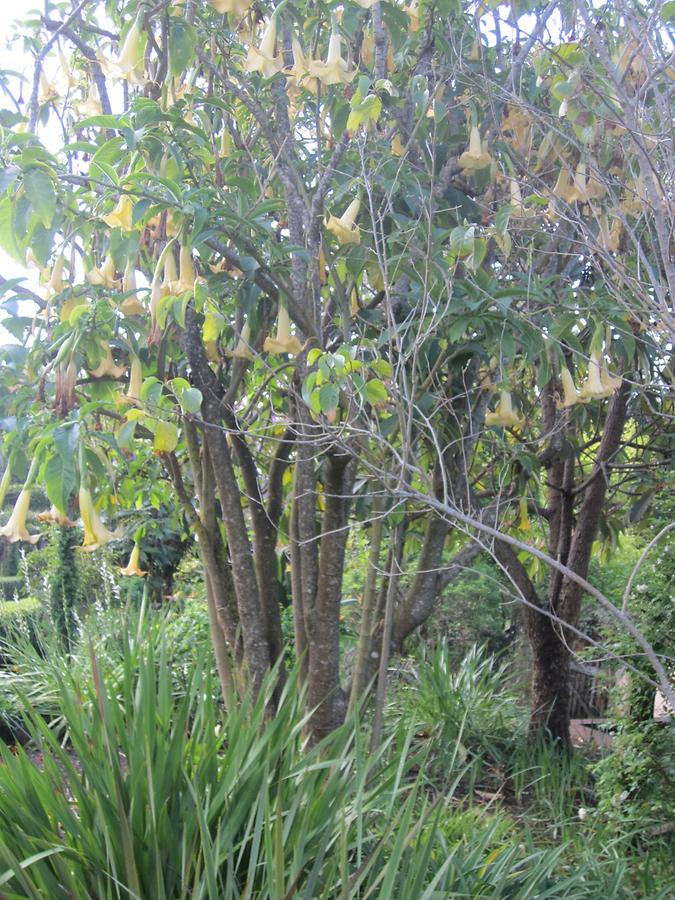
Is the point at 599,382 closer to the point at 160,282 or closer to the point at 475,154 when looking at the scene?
the point at 475,154

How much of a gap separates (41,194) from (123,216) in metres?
0.45

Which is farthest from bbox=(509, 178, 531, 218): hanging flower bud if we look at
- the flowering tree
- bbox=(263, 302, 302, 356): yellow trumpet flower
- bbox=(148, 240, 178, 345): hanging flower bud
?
bbox=(148, 240, 178, 345): hanging flower bud

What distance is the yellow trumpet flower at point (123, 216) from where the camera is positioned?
8.17 ft

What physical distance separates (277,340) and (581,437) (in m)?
2.84

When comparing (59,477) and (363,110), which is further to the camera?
(363,110)

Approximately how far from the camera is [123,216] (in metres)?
2.50

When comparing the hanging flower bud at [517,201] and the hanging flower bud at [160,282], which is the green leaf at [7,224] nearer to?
the hanging flower bud at [160,282]

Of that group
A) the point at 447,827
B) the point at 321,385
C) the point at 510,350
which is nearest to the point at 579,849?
the point at 447,827

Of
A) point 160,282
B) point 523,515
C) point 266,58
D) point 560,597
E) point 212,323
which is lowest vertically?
point 560,597

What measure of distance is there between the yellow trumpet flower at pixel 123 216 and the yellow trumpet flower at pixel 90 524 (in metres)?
0.75

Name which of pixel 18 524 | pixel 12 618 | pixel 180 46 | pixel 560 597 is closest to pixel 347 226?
pixel 180 46

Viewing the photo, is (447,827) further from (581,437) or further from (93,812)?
(581,437)

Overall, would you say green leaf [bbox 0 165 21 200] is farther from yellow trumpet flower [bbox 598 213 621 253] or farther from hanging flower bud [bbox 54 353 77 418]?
yellow trumpet flower [bbox 598 213 621 253]

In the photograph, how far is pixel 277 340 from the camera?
2797 mm
